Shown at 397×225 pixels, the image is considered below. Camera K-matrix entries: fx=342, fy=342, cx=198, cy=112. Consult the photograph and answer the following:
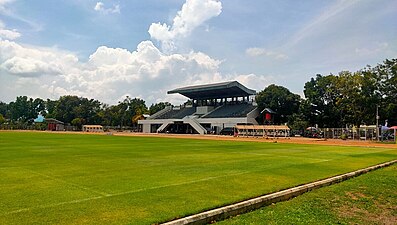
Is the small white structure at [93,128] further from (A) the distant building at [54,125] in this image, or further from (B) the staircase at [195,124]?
(B) the staircase at [195,124]

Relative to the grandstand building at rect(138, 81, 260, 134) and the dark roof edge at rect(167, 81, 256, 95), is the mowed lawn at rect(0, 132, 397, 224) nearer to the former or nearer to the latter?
the grandstand building at rect(138, 81, 260, 134)

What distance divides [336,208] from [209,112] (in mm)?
88728

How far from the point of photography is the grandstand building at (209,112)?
3409 inches

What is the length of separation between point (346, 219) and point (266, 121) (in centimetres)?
7521

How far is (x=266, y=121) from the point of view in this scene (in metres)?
81.7

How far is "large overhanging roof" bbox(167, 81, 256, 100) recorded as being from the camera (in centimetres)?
8888

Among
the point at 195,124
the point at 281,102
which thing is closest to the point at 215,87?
the point at 195,124

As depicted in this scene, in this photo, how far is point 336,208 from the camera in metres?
8.55

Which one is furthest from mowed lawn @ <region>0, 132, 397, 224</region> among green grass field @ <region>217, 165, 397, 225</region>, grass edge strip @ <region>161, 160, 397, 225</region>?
green grass field @ <region>217, 165, 397, 225</region>

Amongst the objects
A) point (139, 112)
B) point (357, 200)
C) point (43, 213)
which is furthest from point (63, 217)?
point (139, 112)

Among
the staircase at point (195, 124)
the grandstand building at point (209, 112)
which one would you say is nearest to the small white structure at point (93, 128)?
the grandstand building at point (209, 112)

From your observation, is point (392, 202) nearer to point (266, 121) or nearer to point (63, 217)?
point (63, 217)

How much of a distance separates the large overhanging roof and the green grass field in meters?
77.0

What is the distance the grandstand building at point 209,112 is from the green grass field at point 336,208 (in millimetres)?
70948
